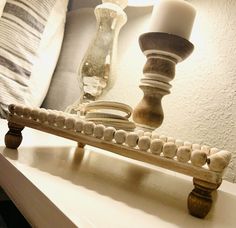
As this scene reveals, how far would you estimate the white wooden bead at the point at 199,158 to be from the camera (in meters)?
0.30

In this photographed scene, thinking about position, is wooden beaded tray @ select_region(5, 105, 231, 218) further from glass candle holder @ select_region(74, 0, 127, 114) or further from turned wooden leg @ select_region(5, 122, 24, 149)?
glass candle holder @ select_region(74, 0, 127, 114)

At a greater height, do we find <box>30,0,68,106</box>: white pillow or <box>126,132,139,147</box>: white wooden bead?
<box>30,0,68,106</box>: white pillow

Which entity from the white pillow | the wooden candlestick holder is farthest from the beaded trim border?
the white pillow

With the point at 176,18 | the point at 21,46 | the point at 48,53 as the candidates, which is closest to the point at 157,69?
the point at 176,18

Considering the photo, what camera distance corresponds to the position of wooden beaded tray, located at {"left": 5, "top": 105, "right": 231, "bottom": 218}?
0.30 metres

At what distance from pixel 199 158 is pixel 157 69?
42 centimetres

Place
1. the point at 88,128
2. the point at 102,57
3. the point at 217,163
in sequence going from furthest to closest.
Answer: the point at 102,57, the point at 88,128, the point at 217,163

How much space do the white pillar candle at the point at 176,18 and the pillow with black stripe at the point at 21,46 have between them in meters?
0.65

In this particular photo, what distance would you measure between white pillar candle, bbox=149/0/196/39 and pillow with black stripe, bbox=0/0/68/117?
0.65 meters

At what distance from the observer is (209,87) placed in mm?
773

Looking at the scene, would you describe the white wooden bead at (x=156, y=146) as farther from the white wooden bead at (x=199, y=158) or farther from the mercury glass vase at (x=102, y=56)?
the mercury glass vase at (x=102, y=56)

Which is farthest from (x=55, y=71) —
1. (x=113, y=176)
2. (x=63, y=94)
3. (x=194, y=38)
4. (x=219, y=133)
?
(x=113, y=176)

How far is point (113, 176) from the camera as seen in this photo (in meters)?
0.45

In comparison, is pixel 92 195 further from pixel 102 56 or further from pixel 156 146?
pixel 102 56
